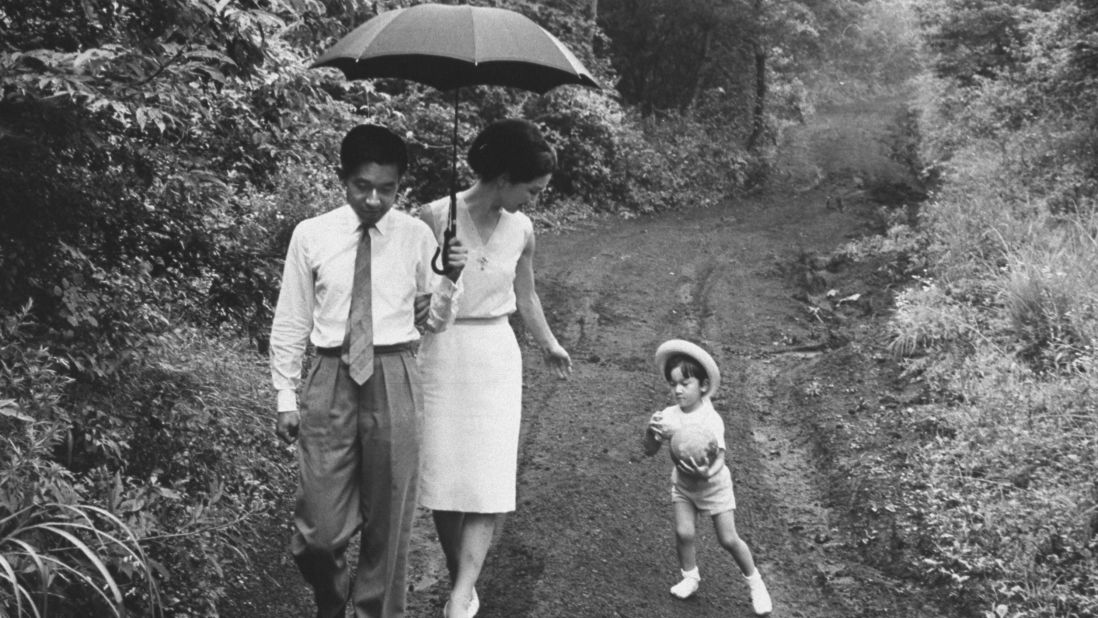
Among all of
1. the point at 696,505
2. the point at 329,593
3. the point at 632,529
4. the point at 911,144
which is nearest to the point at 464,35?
the point at 329,593

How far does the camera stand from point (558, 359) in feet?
15.6

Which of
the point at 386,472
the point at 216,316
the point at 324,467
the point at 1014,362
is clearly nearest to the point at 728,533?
the point at 386,472

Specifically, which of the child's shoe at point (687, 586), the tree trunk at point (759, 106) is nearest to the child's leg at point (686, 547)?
the child's shoe at point (687, 586)

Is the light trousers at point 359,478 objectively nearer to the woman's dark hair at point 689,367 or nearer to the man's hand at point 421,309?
the man's hand at point 421,309

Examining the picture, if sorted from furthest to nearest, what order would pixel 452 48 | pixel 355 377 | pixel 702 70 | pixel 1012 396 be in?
pixel 702 70 → pixel 1012 396 → pixel 452 48 → pixel 355 377

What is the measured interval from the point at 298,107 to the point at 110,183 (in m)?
0.87

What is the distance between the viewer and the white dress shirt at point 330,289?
3.66 metres

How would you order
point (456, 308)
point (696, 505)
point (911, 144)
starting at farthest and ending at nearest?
point (911, 144) < point (696, 505) < point (456, 308)

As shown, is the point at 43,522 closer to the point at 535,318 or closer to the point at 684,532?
the point at 535,318

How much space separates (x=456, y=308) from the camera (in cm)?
405

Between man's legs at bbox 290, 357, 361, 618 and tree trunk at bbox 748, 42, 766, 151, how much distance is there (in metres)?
24.1

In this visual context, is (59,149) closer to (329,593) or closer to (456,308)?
(456,308)

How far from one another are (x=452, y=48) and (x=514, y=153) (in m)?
0.51

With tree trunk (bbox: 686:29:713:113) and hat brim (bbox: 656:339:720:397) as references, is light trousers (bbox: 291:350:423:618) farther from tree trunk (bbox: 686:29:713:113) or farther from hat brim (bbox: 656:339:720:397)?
tree trunk (bbox: 686:29:713:113)
